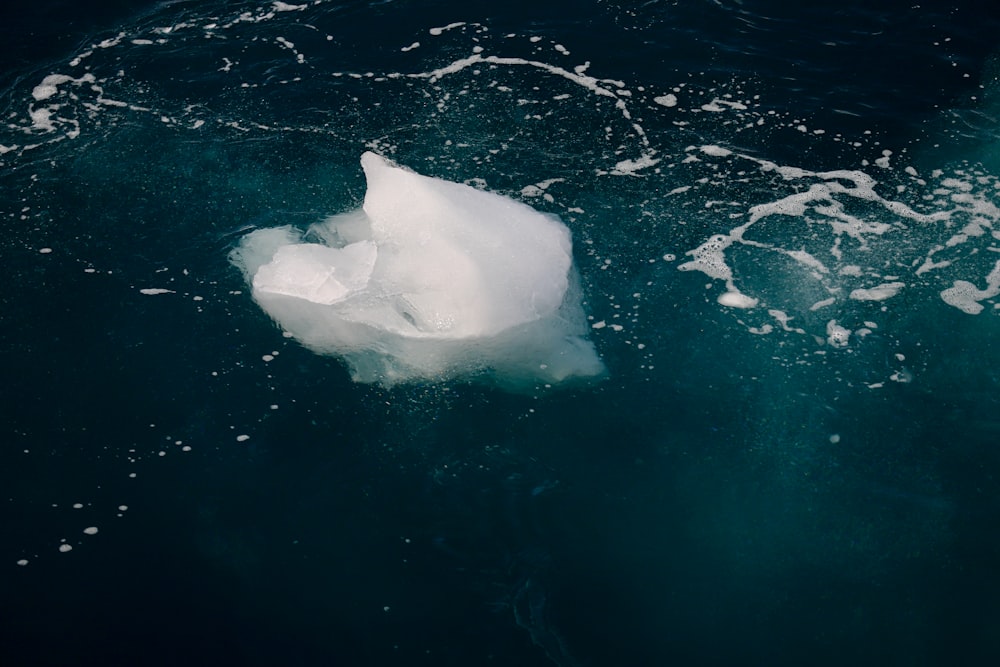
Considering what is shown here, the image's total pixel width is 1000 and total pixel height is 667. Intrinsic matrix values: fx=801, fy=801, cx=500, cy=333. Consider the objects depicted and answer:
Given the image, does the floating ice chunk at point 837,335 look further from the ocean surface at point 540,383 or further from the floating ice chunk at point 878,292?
the floating ice chunk at point 878,292

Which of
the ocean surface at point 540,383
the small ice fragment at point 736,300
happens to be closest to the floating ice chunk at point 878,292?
the ocean surface at point 540,383

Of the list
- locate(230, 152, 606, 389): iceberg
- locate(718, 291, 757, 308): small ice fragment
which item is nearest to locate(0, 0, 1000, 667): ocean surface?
locate(718, 291, 757, 308): small ice fragment

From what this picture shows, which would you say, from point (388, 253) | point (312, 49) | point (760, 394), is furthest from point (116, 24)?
point (760, 394)

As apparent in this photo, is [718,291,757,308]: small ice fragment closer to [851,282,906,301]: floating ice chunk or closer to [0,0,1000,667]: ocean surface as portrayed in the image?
[0,0,1000,667]: ocean surface

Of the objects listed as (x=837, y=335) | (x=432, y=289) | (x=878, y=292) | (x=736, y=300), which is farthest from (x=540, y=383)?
(x=878, y=292)

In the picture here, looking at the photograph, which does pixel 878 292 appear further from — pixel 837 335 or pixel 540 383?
pixel 540 383

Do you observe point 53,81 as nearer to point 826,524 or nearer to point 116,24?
point 116,24
